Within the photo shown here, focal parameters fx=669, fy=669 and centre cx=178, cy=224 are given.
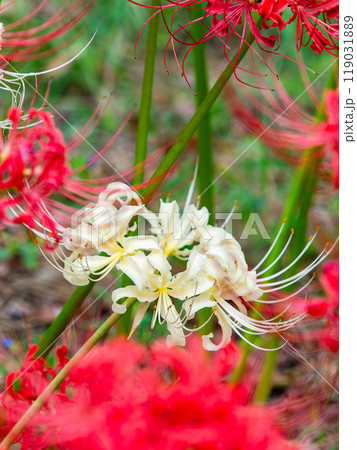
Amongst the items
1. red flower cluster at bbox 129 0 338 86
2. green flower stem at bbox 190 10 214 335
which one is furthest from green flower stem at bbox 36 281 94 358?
red flower cluster at bbox 129 0 338 86

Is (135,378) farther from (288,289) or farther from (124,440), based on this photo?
(288,289)

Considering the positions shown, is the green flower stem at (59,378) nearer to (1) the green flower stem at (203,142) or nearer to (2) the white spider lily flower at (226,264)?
(2) the white spider lily flower at (226,264)

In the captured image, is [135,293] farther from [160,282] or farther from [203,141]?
[203,141]

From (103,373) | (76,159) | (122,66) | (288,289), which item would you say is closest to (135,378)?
(103,373)

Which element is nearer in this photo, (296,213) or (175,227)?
(175,227)

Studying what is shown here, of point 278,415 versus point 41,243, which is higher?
point 41,243

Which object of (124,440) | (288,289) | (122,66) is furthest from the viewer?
(122,66)

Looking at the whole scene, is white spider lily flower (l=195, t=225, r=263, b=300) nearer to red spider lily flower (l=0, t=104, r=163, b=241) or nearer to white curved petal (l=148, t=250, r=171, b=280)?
white curved petal (l=148, t=250, r=171, b=280)

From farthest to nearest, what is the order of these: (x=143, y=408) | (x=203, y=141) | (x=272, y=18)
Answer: (x=203, y=141) → (x=272, y=18) → (x=143, y=408)
